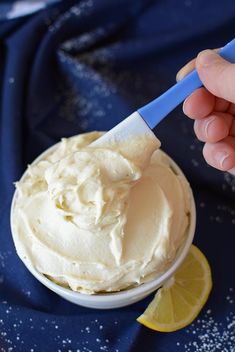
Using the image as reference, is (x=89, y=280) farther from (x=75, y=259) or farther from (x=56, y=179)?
(x=56, y=179)

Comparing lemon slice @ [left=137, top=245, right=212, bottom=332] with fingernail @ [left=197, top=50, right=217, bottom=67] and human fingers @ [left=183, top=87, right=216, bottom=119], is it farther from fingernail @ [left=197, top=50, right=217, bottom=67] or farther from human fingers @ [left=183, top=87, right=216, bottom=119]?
fingernail @ [left=197, top=50, right=217, bottom=67]

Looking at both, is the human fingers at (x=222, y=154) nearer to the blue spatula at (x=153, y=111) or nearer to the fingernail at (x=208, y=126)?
the fingernail at (x=208, y=126)

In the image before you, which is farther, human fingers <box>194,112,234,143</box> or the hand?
human fingers <box>194,112,234,143</box>

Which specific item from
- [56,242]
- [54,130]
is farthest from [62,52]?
[56,242]

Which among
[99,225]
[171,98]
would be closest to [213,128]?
[171,98]

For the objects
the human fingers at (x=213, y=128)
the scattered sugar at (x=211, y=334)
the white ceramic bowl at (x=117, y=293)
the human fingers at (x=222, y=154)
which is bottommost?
the scattered sugar at (x=211, y=334)

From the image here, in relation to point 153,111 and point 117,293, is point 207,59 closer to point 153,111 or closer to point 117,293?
point 153,111

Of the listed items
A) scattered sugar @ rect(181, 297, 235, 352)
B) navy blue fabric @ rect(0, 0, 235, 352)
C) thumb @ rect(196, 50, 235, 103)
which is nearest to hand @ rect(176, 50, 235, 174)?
thumb @ rect(196, 50, 235, 103)

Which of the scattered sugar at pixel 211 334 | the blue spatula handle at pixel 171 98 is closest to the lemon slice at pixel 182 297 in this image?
the scattered sugar at pixel 211 334
